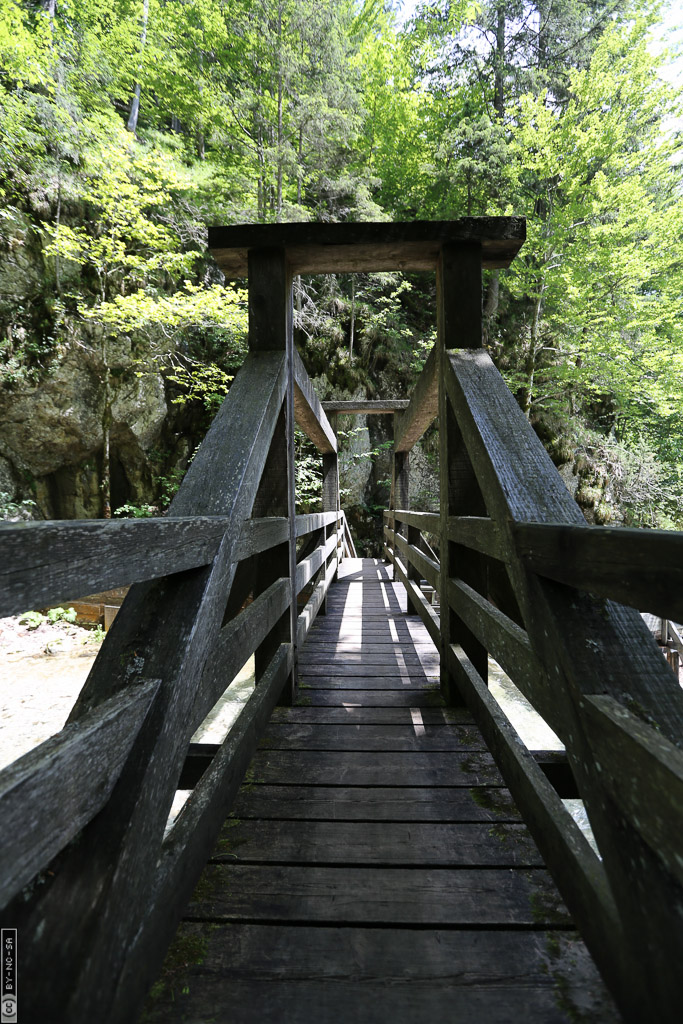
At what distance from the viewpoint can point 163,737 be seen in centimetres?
72

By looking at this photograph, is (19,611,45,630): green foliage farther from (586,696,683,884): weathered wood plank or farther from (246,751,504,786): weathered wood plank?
(586,696,683,884): weathered wood plank

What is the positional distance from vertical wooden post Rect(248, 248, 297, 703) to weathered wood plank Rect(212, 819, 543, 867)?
2.22ft

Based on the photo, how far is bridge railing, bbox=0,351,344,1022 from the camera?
49cm

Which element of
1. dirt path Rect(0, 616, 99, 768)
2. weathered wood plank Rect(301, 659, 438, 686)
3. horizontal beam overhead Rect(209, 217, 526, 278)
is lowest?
dirt path Rect(0, 616, 99, 768)

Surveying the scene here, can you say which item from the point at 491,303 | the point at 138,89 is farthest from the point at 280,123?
the point at 491,303

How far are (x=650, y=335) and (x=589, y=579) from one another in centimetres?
1071

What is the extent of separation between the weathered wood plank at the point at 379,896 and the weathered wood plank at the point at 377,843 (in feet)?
0.08

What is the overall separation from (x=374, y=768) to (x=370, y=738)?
0.20 metres

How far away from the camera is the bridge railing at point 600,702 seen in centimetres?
57

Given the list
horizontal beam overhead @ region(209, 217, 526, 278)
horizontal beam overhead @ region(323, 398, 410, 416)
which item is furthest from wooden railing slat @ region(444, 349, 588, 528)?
horizontal beam overhead @ region(323, 398, 410, 416)

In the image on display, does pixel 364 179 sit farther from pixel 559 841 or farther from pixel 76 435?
pixel 559 841

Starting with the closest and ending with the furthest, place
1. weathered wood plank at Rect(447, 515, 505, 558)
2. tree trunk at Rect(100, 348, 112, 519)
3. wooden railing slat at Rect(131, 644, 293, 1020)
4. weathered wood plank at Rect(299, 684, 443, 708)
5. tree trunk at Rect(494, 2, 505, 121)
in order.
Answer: wooden railing slat at Rect(131, 644, 293, 1020) < weathered wood plank at Rect(447, 515, 505, 558) < weathered wood plank at Rect(299, 684, 443, 708) < tree trunk at Rect(100, 348, 112, 519) < tree trunk at Rect(494, 2, 505, 121)

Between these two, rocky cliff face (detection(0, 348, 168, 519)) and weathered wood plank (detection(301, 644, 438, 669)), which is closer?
weathered wood plank (detection(301, 644, 438, 669))

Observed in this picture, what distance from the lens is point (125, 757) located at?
0.66 m
